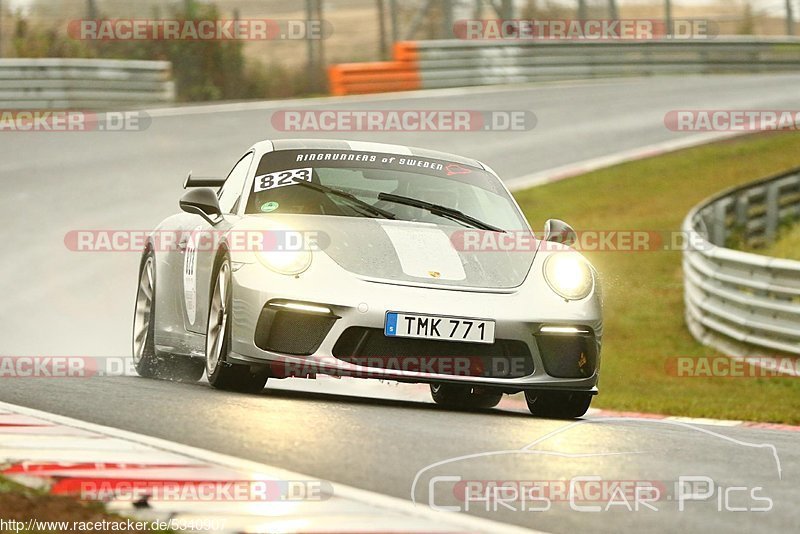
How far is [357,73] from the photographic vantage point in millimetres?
26141

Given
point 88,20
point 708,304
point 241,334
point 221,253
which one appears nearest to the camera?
point 241,334

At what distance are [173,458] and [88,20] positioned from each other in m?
21.7

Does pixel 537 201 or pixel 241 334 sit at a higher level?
pixel 241 334

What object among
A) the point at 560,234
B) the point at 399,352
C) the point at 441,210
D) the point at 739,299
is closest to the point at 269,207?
the point at 441,210

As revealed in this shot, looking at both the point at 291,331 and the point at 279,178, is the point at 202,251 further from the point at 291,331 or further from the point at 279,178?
the point at 291,331

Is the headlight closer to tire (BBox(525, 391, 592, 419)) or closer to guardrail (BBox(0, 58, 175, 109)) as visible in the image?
tire (BBox(525, 391, 592, 419))

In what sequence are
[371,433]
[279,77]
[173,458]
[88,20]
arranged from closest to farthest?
[173,458], [371,433], [88,20], [279,77]

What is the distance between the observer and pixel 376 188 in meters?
7.69

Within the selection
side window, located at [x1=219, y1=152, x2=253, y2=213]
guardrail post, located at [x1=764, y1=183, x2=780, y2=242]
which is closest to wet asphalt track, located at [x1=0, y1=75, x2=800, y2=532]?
side window, located at [x1=219, y1=152, x2=253, y2=213]

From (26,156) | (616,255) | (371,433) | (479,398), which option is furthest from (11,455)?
(26,156)

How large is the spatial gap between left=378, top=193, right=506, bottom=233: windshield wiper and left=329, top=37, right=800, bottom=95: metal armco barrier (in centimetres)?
1871

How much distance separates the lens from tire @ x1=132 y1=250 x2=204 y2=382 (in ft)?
28.1

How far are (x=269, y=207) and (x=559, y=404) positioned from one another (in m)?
1.79

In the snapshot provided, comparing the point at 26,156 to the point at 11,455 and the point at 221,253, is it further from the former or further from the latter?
the point at 11,455
